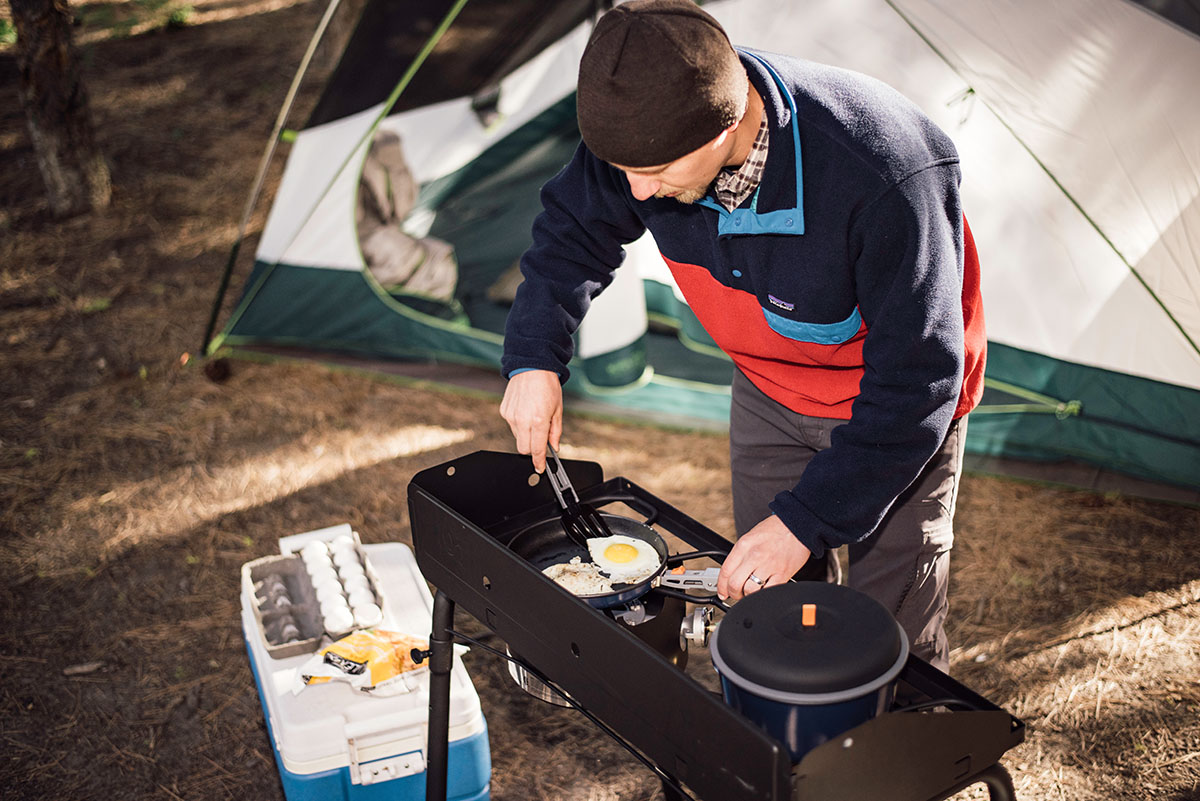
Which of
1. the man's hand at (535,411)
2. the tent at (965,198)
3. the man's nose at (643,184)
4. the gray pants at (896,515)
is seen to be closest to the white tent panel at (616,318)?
the tent at (965,198)

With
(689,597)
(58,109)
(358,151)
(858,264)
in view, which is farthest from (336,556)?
(58,109)

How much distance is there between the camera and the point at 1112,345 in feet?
9.86

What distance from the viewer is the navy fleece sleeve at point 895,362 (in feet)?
4.28

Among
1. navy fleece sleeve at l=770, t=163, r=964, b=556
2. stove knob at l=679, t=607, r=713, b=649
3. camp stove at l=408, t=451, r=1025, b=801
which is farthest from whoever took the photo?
stove knob at l=679, t=607, r=713, b=649

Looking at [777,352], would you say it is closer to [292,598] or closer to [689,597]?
[689,597]

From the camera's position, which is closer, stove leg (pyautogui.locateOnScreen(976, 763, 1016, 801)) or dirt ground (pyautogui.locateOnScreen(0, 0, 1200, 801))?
stove leg (pyautogui.locateOnScreen(976, 763, 1016, 801))

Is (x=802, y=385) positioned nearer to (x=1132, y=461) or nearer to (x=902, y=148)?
(x=902, y=148)

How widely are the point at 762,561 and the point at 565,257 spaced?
25.0 inches

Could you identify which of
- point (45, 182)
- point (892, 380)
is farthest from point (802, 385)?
point (45, 182)

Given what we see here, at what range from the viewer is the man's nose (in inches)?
52.7

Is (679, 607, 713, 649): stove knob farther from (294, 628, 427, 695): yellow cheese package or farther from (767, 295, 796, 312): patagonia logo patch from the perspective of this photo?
(294, 628, 427, 695): yellow cheese package

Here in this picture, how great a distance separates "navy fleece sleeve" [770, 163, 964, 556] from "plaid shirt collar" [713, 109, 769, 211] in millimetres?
152

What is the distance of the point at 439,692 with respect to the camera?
1.70 m

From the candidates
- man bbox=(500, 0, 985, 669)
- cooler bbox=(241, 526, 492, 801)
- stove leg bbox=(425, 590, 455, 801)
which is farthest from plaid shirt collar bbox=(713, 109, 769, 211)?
cooler bbox=(241, 526, 492, 801)
